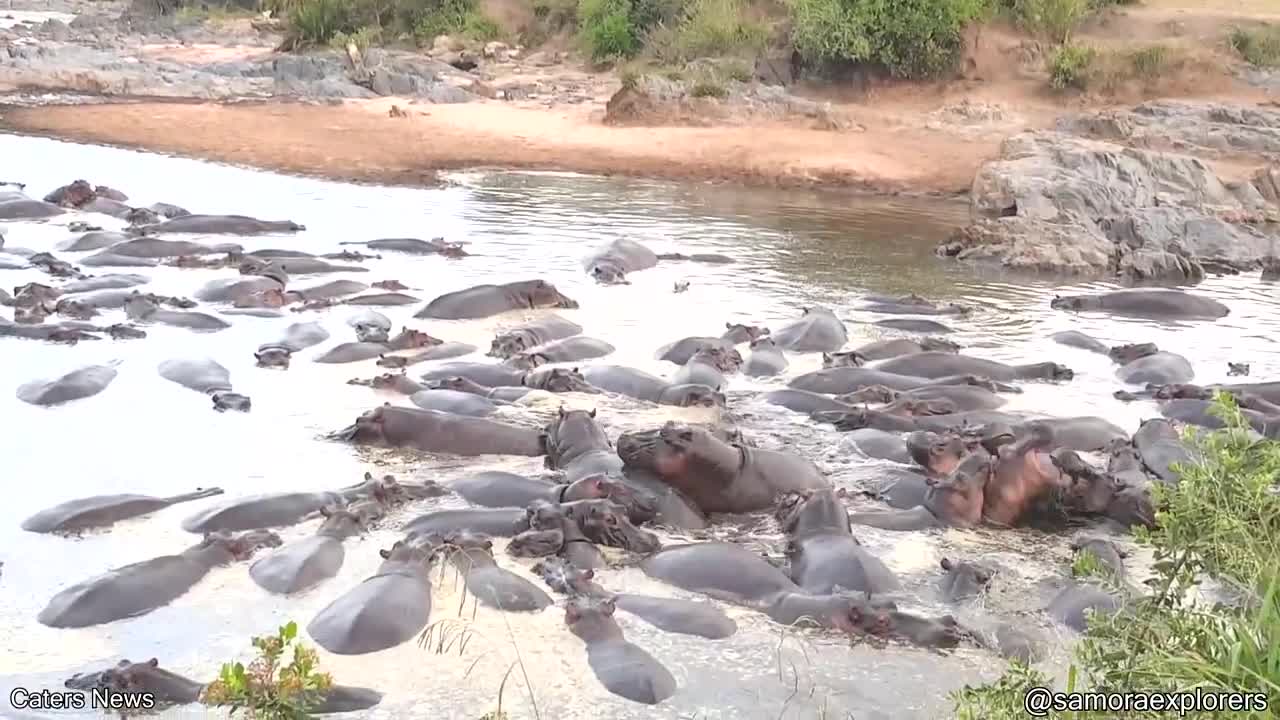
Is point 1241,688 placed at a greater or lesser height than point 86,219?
greater

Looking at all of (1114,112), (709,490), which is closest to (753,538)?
(709,490)

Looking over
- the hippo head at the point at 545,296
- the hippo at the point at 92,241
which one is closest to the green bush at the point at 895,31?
the hippo head at the point at 545,296

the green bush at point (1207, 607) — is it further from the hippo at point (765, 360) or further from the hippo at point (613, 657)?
the hippo at point (765, 360)

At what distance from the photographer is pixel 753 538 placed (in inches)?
258

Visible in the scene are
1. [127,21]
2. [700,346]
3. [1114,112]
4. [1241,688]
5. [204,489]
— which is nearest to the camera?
[1241,688]

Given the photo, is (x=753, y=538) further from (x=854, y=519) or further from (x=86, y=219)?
(x=86, y=219)

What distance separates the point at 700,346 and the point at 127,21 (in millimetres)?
40948

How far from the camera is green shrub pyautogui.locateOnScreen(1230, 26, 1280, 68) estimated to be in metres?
22.2

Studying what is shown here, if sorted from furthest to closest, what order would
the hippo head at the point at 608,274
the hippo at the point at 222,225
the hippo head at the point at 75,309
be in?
the hippo at the point at 222,225, the hippo head at the point at 608,274, the hippo head at the point at 75,309

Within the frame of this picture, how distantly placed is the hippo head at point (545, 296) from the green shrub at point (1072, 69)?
44.2 feet

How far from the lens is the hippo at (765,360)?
9312mm

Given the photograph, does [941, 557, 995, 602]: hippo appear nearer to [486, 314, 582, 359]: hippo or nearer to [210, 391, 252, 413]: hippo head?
[486, 314, 582, 359]: hippo

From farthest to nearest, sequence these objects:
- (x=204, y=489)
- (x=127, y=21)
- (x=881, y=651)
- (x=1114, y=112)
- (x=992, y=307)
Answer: (x=127, y=21) < (x=1114, y=112) < (x=992, y=307) < (x=204, y=489) < (x=881, y=651)

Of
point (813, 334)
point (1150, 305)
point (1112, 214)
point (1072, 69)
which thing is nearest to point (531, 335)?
point (813, 334)
